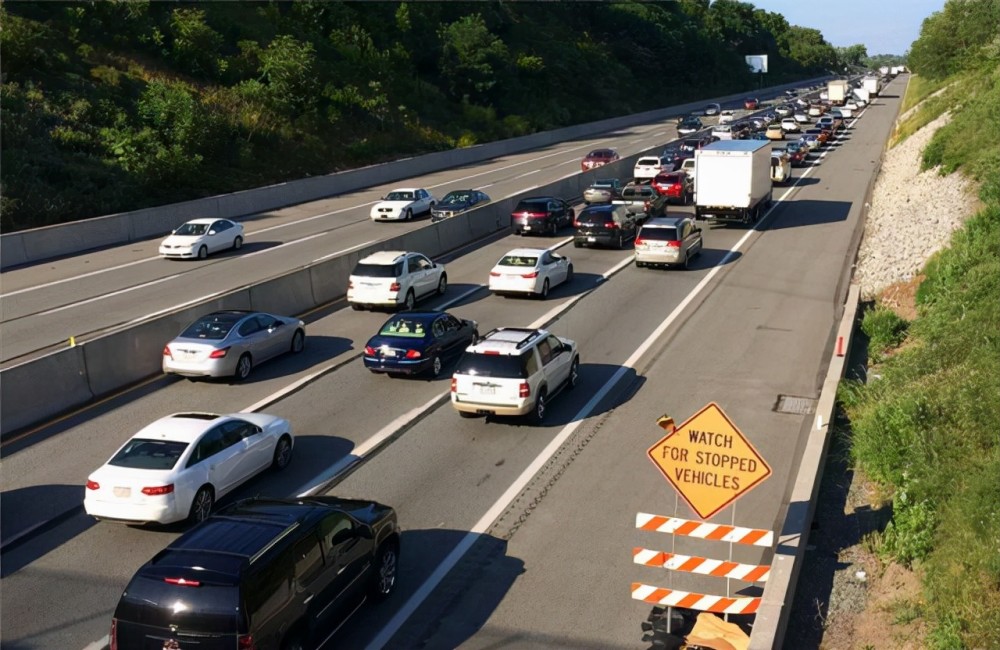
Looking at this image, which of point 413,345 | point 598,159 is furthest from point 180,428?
point 598,159

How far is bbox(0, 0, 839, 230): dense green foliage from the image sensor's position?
47844 millimetres

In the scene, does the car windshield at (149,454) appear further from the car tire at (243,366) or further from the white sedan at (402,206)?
the white sedan at (402,206)

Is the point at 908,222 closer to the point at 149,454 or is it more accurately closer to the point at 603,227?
the point at 603,227

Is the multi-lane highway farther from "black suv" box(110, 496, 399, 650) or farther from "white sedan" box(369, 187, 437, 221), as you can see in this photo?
"white sedan" box(369, 187, 437, 221)

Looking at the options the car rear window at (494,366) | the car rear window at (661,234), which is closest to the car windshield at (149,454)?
the car rear window at (494,366)

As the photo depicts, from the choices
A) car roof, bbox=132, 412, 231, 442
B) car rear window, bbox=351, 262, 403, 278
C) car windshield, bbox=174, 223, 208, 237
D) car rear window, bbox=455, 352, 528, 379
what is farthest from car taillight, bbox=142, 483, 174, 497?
car windshield, bbox=174, 223, 208, 237

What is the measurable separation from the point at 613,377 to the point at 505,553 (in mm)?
8728

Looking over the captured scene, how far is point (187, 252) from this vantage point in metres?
36.0

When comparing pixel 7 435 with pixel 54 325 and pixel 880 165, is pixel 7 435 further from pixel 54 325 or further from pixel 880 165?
pixel 880 165

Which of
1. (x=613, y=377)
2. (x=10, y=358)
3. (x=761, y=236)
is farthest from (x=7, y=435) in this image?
(x=761, y=236)

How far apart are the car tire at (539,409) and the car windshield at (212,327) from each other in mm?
7167

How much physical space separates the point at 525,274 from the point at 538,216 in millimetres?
11279

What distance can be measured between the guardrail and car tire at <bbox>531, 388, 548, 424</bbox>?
78.6 ft

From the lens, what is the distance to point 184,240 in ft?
119
